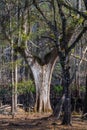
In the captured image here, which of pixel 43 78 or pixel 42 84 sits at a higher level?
pixel 43 78

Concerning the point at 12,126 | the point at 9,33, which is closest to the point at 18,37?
the point at 9,33

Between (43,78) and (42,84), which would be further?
(42,84)

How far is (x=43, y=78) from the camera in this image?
25.3 metres

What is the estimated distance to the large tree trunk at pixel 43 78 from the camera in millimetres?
25156

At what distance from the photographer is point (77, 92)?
1086 inches

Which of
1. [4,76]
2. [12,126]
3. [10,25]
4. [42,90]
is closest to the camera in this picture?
[12,126]

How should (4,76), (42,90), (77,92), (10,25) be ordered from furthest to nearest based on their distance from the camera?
(4,76) → (77,92) → (42,90) → (10,25)

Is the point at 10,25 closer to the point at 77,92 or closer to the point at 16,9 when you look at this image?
the point at 16,9

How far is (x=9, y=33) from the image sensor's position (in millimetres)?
20719

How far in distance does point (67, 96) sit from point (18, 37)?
7.66m

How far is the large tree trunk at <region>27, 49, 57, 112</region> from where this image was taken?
990 inches

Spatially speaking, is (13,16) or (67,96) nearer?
(67,96)

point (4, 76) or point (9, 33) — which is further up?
point (9, 33)

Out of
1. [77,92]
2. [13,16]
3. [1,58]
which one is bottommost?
[77,92]
